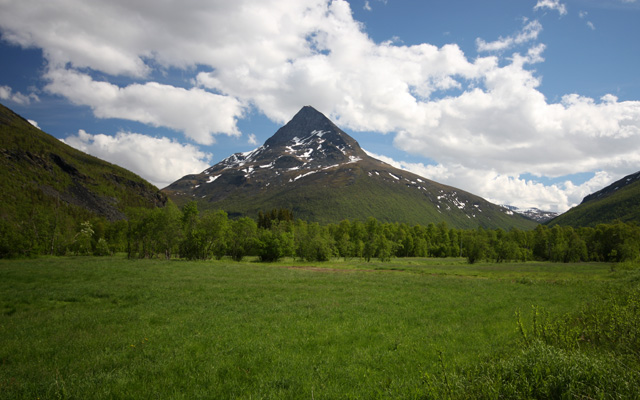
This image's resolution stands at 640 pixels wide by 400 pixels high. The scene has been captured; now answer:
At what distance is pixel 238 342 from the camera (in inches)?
502

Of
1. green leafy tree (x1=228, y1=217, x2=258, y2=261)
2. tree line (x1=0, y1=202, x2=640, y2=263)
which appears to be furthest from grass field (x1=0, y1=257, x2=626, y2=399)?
green leafy tree (x1=228, y1=217, x2=258, y2=261)

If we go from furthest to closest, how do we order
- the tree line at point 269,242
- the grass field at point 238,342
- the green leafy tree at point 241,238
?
the green leafy tree at point 241,238 → the tree line at point 269,242 → the grass field at point 238,342

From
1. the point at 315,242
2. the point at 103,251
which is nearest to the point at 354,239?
the point at 315,242

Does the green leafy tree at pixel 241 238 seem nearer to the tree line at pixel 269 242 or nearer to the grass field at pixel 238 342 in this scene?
the tree line at pixel 269 242

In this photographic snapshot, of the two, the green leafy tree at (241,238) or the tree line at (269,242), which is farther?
the green leafy tree at (241,238)

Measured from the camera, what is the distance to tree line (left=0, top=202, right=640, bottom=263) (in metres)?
72.8

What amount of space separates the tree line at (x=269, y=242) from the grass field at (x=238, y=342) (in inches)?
1976

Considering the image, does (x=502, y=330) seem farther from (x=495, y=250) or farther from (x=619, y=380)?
(x=495, y=250)

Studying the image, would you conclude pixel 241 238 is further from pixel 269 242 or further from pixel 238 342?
pixel 238 342

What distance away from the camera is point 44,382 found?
893 centimetres

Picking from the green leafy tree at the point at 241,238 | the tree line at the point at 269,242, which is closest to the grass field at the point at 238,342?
the tree line at the point at 269,242

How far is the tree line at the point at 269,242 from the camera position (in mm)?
72750

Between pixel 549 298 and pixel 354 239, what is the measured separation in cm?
9206

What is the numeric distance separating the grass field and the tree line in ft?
165
